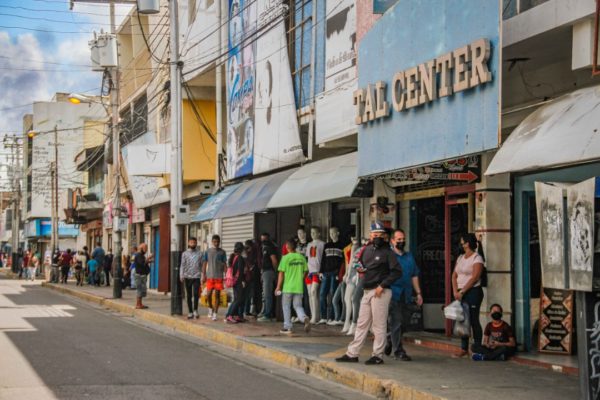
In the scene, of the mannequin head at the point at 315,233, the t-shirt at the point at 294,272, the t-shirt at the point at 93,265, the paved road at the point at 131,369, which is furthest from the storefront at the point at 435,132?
the t-shirt at the point at 93,265

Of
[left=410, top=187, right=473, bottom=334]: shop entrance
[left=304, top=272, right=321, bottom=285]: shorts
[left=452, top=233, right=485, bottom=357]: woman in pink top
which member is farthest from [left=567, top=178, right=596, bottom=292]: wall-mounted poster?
[left=304, top=272, right=321, bottom=285]: shorts

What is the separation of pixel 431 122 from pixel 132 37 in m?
31.4

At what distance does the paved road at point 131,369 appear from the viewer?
10422 mm

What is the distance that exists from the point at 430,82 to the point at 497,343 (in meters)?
3.85

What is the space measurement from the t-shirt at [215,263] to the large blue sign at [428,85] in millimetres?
5737

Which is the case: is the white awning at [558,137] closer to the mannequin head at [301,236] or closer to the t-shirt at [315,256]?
the t-shirt at [315,256]

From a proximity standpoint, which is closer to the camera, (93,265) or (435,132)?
(435,132)

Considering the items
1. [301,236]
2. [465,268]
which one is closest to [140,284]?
[301,236]

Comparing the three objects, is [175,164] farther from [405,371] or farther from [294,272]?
[405,371]

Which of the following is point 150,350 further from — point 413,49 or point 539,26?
point 539,26

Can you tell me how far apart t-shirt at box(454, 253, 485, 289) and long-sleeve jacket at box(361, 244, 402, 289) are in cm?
131

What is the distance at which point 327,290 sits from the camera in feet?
61.7

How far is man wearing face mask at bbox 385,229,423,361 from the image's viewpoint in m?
13.0

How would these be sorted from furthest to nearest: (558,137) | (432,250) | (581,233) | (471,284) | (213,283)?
(213,283)
(432,250)
(471,284)
(558,137)
(581,233)
